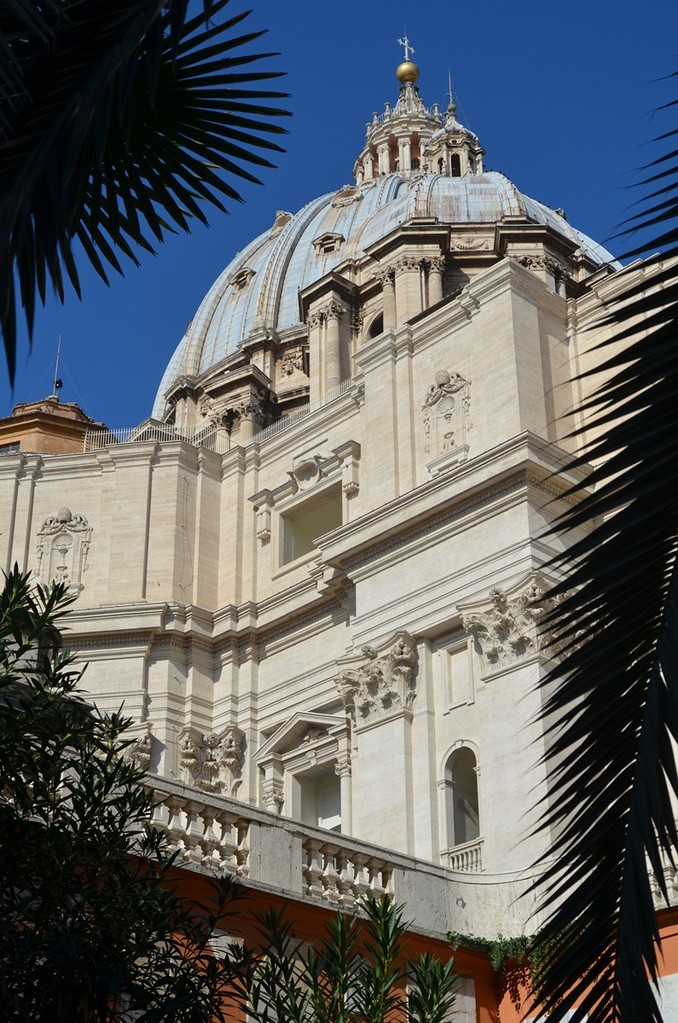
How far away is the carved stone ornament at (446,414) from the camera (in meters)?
30.4

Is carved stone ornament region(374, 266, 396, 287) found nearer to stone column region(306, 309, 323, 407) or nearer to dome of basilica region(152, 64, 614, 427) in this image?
dome of basilica region(152, 64, 614, 427)

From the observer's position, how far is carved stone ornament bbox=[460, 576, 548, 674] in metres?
26.5

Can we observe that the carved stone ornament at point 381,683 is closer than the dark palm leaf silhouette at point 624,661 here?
No

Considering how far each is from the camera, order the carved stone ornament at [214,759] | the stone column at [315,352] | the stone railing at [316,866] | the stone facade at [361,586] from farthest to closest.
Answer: the stone column at [315,352]
the carved stone ornament at [214,759]
the stone facade at [361,586]
the stone railing at [316,866]

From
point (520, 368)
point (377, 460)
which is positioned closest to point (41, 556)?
point (377, 460)

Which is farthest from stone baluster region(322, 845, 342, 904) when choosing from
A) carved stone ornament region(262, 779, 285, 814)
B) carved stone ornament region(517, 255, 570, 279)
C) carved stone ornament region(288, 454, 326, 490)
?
carved stone ornament region(517, 255, 570, 279)

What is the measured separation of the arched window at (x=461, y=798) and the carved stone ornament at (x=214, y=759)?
7.28 meters

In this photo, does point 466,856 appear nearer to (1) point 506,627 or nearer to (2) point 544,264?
(1) point 506,627

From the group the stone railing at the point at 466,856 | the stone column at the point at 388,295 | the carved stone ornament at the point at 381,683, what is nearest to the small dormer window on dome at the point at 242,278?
the stone column at the point at 388,295

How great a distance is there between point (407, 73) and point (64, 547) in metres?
50.8

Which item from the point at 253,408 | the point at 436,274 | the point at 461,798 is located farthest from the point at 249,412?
the point at 461,798

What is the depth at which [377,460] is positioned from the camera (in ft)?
105

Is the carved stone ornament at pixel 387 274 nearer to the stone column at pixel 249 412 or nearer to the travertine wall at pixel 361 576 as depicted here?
the stone column at pixel 249 412

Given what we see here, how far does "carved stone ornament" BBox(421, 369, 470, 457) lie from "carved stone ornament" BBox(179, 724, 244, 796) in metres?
7.93
